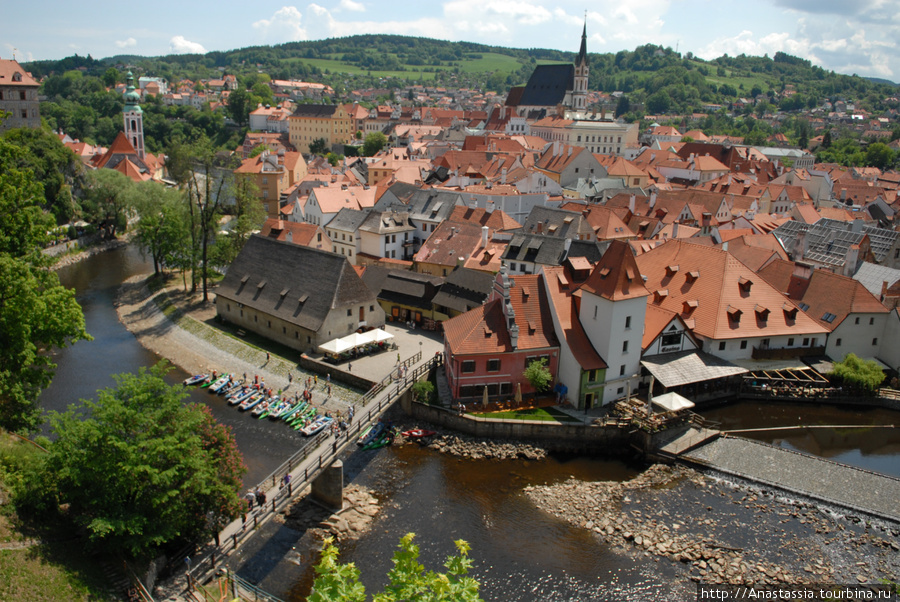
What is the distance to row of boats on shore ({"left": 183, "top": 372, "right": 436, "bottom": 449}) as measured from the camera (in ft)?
119

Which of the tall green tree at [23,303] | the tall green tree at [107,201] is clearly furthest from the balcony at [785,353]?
the tall green tree at [107,201]

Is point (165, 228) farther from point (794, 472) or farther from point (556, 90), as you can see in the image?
point (556, 90)

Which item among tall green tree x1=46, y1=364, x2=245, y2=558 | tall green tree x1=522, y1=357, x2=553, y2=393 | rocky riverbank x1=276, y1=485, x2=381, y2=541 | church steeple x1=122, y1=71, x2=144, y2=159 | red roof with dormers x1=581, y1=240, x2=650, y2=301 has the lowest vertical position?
rocky riverbank x1=276, y1=485, x2=381, y2=541

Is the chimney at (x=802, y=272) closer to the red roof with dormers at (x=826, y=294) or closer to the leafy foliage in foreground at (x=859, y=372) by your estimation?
the red roof with dormers at (x=826, y=294)

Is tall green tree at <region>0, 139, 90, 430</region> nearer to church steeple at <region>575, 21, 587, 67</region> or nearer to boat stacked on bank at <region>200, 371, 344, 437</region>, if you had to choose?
boat stacked on bank at <region>200, 371, 344, 437</region>

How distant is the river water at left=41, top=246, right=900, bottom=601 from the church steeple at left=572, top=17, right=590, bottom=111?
12626 centimetres

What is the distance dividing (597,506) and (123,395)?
66.3ft

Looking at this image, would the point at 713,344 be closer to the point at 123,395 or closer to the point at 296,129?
the point at 123,395

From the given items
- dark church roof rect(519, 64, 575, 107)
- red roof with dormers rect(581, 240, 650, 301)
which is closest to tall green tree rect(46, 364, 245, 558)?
red roof with dormers rect(581, 240, 650, 301)

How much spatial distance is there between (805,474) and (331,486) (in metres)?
22.2

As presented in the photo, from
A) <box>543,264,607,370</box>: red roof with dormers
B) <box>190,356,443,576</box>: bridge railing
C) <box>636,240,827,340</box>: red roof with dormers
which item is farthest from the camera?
<box>636,240,827,340</box>: red roof with dormers

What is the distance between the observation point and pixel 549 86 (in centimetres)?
15738

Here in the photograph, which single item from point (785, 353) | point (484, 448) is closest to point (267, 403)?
point (484, 448)

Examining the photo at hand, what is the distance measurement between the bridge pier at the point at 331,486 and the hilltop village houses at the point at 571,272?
33.9ft
